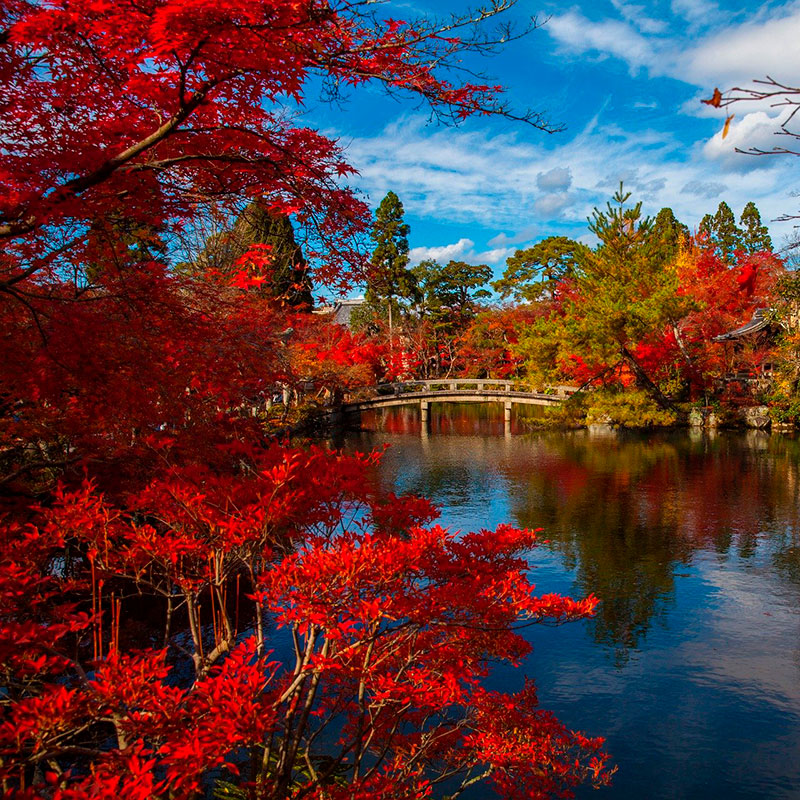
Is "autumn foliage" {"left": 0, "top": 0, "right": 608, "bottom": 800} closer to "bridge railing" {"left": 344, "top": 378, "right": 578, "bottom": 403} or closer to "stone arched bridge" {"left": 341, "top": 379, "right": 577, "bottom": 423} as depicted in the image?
"bridge railing" {"left": 344, "top": 378, "right": 578, "bottom": 403}

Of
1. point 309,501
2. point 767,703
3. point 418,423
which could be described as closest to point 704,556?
point 767,703

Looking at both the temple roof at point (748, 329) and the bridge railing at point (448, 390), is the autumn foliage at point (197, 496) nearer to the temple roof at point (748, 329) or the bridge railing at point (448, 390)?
the bridge railing at point (448, 390)

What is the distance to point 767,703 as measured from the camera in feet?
20.3

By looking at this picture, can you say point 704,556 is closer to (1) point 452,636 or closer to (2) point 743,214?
(1) point 452,636

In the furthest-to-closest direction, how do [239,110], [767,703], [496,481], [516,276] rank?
[516,276], [496,481], [767,703], [239,110]

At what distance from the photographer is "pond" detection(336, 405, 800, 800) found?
5.57m

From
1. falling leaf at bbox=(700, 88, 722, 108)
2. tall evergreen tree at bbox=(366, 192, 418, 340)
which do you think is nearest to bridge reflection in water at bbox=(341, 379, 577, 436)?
tall evergreen tree at bbox=(366, 192, 418, 340)

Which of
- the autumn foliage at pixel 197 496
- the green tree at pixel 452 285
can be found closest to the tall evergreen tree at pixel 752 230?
the green tree at pixel 452 285

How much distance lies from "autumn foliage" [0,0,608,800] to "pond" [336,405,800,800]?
104cm

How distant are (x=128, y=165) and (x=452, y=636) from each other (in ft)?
12.3

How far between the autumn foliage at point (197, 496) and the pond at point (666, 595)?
1.04 meters

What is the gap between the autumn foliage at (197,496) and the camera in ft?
9.55

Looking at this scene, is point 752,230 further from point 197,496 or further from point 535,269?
point 197,496

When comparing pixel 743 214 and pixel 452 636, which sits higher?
pixel 743 214
